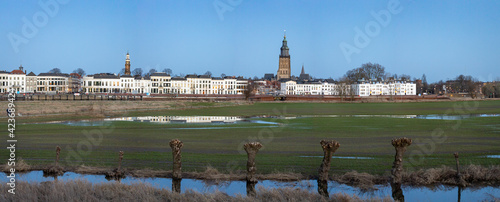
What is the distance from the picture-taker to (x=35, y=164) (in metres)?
21.5

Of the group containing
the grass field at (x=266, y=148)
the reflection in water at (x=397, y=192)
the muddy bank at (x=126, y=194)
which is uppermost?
the grass field at (x=266, y=148)

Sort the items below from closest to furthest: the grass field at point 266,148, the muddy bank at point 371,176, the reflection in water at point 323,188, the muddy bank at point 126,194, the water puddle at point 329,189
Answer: the muddy bank at point 126,194
the reflection in water at point 323,188
the water puddle at point 329,189
the muddy bank at point 371,176
the grass field at point 266,148

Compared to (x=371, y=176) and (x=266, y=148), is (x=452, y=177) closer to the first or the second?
(x=371, y=176)

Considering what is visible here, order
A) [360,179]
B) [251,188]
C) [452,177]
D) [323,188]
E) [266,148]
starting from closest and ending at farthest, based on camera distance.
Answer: [323,188] < [251,188] < [360,179] < [452,177] < [266,148]

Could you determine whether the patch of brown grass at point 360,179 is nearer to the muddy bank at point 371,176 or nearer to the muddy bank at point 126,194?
the muddy bank at point 371,176

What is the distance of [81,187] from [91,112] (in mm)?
47377

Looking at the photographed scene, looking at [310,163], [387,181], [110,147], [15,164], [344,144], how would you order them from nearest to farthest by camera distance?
[387,181] → [15,164] → [310,163] → [110,147] → [344,144]

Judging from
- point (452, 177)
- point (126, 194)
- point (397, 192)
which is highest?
point (452, 177)

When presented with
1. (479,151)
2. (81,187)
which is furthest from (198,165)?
(479,151)

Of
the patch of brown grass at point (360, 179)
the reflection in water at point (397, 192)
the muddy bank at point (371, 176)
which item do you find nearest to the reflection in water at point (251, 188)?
the muddy bank at point (371, 176)

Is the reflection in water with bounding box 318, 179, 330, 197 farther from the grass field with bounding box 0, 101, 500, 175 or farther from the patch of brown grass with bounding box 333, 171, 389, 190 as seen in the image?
the grass field with bounding box 0, 101, 500, 175

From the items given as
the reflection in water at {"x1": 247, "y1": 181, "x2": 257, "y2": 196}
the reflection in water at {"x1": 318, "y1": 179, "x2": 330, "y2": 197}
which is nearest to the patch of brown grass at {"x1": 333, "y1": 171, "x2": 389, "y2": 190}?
the reflection in water at {"x1": 318, "y1": 179, "x2": 330, "y2": 197}

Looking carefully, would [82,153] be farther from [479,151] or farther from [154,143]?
[479,151]

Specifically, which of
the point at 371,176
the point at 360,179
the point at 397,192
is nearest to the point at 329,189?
the point at 360,179
